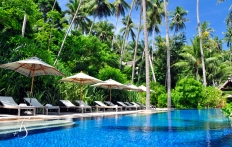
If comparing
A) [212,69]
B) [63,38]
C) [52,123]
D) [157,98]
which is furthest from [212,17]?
[52,123]

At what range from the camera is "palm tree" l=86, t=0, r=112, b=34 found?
31422 mm

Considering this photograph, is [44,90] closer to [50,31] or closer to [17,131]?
[17,131]

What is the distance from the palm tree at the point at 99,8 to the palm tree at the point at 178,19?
13118 millimetres

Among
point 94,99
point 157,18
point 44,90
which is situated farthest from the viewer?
point 157,18

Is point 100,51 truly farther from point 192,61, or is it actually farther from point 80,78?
point 192,61

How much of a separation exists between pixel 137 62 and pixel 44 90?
2940 centimetres

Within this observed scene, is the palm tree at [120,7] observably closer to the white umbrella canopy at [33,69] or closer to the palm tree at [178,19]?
the palm tree at [178,19]

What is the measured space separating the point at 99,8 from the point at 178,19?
A: 15068mm

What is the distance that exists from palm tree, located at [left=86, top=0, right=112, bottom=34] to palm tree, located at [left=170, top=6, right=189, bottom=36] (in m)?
13.1

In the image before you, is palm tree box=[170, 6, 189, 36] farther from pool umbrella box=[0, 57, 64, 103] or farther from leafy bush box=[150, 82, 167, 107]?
pool umbrella box=[0, 57, 64, 103]

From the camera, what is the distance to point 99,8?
3209cm

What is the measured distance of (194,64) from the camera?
34688mm

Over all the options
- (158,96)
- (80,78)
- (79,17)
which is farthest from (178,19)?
(80,78)

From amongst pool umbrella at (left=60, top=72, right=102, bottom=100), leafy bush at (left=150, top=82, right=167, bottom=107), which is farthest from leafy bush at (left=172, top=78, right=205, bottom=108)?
pool umbrella at (left=60, top=72, right=102, bottom=100)
